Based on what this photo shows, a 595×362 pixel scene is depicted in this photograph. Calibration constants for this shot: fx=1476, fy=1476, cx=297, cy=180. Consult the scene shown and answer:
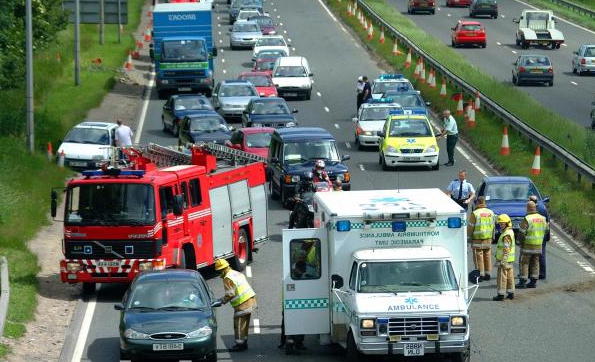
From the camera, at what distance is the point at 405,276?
20453mm

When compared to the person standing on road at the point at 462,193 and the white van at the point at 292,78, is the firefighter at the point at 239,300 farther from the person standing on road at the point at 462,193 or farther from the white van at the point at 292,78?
the white van at the point at 292,78

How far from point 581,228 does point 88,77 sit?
A: 122 feet

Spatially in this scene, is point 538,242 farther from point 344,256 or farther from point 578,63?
point 578,63

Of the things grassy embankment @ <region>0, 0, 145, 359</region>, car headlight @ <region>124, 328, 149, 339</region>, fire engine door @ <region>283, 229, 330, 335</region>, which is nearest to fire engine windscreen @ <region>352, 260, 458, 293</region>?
fire engine door @ <region>283, 229, 330, 335</region>

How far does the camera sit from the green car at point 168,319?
2036cm

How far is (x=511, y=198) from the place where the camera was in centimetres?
3203

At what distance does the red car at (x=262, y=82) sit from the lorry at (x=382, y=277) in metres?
34.5

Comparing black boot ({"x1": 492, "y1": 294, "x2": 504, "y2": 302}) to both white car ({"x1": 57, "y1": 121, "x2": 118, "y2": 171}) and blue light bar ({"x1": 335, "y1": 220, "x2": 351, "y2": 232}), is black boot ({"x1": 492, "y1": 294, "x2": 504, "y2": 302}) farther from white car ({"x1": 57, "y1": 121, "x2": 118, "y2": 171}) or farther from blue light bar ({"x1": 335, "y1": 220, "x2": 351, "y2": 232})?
white car ({"x1": 57, "y1": 121, "x2": 118, "y2": 171})

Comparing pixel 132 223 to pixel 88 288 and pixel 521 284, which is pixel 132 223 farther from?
pixel 521 284

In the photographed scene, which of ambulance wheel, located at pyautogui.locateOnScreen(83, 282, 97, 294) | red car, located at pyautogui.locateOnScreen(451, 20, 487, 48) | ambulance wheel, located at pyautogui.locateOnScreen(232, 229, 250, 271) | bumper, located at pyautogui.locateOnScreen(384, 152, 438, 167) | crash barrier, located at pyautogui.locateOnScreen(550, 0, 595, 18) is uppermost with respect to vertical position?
crash barrier, located at pyautogui.locateOnScreen(550, 0, 595, 18)

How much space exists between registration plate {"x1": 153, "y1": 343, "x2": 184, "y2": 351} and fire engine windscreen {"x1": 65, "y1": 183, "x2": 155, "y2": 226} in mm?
5708

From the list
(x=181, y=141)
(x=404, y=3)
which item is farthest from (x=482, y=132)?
(x=404, y=3)

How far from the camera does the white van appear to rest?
194 ft

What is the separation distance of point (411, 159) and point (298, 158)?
5.55 metres
